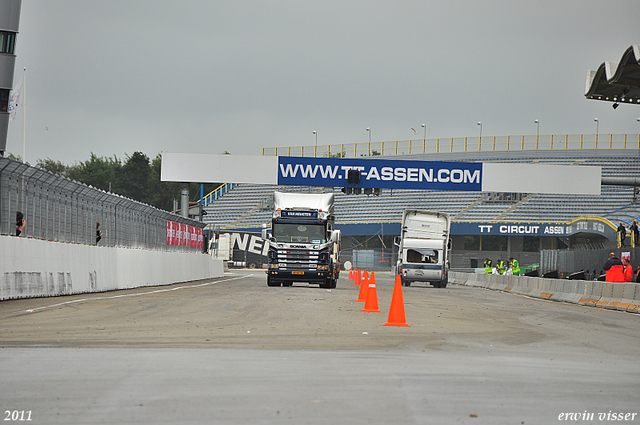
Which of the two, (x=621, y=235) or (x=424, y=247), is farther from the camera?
(x=424, y=247)

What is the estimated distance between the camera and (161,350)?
966 centimetres

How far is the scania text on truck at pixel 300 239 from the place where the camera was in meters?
33.0

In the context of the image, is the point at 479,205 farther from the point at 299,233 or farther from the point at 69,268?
the point at 69,268

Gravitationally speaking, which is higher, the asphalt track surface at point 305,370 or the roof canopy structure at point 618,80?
the roof canopy structure at point 618,80

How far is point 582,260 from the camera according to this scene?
123 ft

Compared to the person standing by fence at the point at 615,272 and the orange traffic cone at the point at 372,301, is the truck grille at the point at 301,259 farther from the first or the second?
the orange traffic cone at the point at 372,301

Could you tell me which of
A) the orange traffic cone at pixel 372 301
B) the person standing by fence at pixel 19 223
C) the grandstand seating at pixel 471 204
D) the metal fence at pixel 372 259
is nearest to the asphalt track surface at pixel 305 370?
the orange traffic cone at pixel 372 301

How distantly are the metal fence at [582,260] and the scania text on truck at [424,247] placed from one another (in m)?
5.12

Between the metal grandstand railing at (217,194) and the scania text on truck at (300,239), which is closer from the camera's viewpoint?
the scania text on truck at (300,239)

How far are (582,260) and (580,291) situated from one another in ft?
38.4

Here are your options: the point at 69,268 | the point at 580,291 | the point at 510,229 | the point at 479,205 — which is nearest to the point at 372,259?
the point at 479,205

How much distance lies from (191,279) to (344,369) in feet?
108

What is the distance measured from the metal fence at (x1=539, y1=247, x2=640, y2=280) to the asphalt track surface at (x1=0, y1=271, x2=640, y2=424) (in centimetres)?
1743

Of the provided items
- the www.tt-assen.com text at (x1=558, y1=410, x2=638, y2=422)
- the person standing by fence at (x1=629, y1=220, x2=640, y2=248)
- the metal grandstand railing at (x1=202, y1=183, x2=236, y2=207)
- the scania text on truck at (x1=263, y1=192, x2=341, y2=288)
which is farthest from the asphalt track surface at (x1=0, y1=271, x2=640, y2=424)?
the metal grandstand railing at (x1=202, y1=183, x2=236, y2=207)
